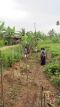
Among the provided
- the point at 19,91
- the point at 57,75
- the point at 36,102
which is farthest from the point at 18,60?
the point at 36,102

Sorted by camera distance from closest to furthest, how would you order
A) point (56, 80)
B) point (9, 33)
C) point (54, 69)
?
point (56, 80)
point (54, 69)
point (9, 33)

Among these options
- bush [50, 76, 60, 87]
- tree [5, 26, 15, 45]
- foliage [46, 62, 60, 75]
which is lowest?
bush [50, 76, 60, 87]

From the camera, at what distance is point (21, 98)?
24.9 feet

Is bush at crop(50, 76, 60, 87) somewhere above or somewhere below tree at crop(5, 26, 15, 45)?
below

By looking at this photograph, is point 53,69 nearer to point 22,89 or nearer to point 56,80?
point 56,80

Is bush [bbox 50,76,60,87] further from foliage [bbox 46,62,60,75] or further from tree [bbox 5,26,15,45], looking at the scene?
tree [bbox 5,26,15,45]

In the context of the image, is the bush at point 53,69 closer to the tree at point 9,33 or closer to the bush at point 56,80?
the bush at point 56,80

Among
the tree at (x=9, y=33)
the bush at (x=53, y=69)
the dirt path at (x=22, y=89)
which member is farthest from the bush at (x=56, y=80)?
the tree at (x=9, y=33)

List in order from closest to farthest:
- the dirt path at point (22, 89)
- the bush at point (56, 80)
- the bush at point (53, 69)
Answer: the dirt path at point (22, 89)
the bush at point (56, 80)
the bush at point (53, 69)

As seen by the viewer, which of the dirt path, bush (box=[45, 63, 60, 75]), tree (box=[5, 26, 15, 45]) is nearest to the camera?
the dirt path

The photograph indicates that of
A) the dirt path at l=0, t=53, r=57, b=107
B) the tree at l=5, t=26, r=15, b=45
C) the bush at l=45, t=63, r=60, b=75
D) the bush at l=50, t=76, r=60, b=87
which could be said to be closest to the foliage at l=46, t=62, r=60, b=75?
the bush at l=45, t=63, r=60, b=75

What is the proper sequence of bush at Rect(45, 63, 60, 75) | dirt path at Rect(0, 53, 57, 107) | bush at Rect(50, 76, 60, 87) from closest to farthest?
dirt path at Rect(0, 53, 57, 107), bush at Rect(50, 76, 60, 87), bush at Rect(45, 63, 60, 75)

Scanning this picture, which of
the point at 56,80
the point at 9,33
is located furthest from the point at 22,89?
the point at 9,33

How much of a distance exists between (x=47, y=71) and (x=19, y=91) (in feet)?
12.7
